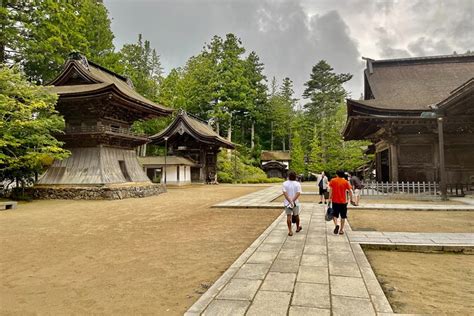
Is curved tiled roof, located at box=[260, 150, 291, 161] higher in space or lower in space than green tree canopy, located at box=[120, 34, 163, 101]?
lower

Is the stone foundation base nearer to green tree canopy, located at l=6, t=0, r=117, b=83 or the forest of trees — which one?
the forest of trees

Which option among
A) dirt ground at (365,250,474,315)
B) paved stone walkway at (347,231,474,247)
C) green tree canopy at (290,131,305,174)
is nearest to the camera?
dirt ground at (365,250,474,315)

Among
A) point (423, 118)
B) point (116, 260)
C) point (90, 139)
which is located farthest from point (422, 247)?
point (90, 139)

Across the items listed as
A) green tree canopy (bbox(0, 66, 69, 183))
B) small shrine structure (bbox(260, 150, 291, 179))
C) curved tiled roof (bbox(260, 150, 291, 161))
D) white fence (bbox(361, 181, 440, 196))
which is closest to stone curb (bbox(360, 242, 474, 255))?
white fence (bbox(361, 181, 440, 196))

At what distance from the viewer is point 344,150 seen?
3603cm

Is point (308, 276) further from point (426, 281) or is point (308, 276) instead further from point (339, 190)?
point (339, 190)

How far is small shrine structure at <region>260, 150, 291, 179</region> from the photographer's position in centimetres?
4597

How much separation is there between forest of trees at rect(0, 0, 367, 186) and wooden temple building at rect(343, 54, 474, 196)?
14.2 m

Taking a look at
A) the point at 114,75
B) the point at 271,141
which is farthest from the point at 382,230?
the point at 271,141

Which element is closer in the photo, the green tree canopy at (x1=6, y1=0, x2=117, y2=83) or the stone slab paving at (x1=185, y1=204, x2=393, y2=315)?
the stone slab paving at (x1=185, y1=204, x2=393, y2=315)

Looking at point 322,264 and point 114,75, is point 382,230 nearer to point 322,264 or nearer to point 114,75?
point 322,264

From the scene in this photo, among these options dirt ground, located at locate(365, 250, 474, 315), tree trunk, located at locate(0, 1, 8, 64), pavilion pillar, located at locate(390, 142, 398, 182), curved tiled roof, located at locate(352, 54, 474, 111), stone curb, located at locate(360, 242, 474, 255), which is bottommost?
dirt ground, located at locate(365, 250, 474, 315)

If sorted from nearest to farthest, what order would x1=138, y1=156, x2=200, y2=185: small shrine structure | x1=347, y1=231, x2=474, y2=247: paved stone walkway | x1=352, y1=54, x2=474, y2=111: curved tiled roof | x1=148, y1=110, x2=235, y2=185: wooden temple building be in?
x1=347, y1=231, x2=474, y2=247: paved stone walkway, x1=352, y1=54, x2=474, y2=111: curved tiled roof, x1=138, y1=156, x2=200, y2=185: small shrine structure, x1=148, y1=110, x2=235, y2=185: wooden temple building

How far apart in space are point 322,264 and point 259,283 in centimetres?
135
